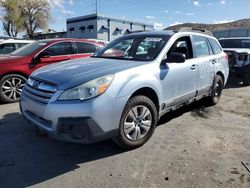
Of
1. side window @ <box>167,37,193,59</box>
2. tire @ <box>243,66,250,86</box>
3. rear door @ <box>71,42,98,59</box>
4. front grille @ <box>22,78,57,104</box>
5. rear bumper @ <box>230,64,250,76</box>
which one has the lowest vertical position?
tire @ <box>243,66,250,86</box>

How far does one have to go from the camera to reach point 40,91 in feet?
12.5

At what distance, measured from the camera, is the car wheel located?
6727mm

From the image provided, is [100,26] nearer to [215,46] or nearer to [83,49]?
[83,49]

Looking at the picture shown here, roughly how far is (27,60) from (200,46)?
13.4ft

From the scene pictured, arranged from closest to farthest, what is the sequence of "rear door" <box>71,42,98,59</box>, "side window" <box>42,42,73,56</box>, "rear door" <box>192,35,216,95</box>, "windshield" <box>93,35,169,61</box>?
"windshield" <box>93,35,169,61</box> → "rear door" <box>192,35,216,95</box> → "side window" <box>42,42,73,56</box> → "rear door" <box>71,42,98,59</box>

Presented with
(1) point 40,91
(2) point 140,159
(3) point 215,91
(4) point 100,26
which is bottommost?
(2) point 140,159

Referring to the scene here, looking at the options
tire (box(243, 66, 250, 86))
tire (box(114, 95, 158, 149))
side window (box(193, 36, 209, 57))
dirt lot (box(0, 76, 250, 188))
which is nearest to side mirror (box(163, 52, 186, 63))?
tire (box(114, 95, 158, 149))

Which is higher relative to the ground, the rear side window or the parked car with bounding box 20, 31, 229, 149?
the rear side window

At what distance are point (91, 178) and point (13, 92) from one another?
4.31 m

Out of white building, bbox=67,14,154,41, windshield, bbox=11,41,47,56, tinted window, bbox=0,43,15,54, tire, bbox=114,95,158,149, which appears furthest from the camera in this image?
white building, bbox=67,14,154,41

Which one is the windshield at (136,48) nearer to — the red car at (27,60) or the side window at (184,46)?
the side window at (184,46)

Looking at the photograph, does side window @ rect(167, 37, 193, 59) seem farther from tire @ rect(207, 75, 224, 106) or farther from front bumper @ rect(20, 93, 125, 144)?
front bumper @ rect(20, 93, 125, 144)

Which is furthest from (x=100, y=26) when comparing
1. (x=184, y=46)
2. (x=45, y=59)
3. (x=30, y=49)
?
(x=184, y=46)

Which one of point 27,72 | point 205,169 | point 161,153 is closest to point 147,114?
point 161,153
